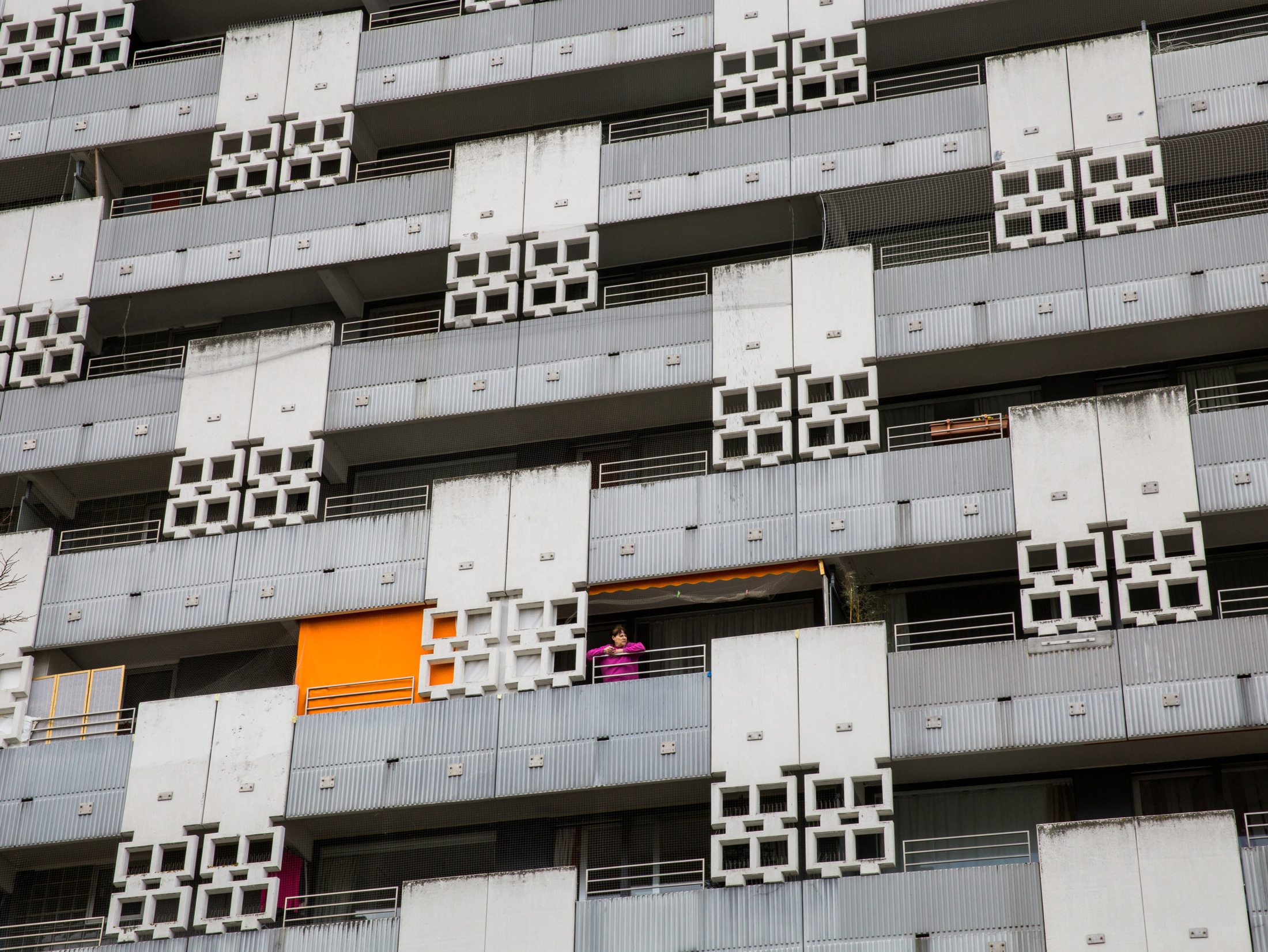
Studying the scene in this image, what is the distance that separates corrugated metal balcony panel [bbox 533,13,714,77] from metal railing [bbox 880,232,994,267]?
18.6ft

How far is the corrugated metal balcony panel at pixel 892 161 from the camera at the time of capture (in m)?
33.7

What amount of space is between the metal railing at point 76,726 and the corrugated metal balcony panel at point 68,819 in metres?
1.40

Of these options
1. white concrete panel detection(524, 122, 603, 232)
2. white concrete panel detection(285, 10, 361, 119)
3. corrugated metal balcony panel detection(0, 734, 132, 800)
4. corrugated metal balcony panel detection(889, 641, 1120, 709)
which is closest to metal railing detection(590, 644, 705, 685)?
corrugated metal balcony panel detection(889, 641, 1120, 709)

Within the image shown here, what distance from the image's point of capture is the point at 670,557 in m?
31.6

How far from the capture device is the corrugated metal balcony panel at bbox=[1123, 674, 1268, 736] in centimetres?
2759

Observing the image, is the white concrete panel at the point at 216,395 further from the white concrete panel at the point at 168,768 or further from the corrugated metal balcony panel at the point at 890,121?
the corrugated metal balcony panel at the point at 890,121

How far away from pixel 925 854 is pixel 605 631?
6.89 m

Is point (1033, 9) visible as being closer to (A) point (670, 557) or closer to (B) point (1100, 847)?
(A) point (670, 557)

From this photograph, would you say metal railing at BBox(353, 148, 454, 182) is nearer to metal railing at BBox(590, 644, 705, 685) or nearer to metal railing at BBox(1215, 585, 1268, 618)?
metal railing at BBox(590, 644, 705, 685)

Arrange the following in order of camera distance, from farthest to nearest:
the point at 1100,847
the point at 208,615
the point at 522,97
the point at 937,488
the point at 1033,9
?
the point at 522,97 → the point at 1033,9 → the point at 208,615 → the point at 937,488 → the point at 1100,847

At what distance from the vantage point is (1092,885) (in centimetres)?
2655

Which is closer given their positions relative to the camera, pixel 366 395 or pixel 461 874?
pixel 461 874

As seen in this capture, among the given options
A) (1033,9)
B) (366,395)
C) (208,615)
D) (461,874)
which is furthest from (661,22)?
(461,874)

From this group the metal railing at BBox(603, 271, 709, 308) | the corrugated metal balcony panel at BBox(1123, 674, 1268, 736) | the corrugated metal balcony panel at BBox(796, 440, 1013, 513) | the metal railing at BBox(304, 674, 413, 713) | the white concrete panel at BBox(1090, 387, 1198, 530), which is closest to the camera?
the corrugated metal balcony panel at BBox(1123, 674, 1268, 736)
